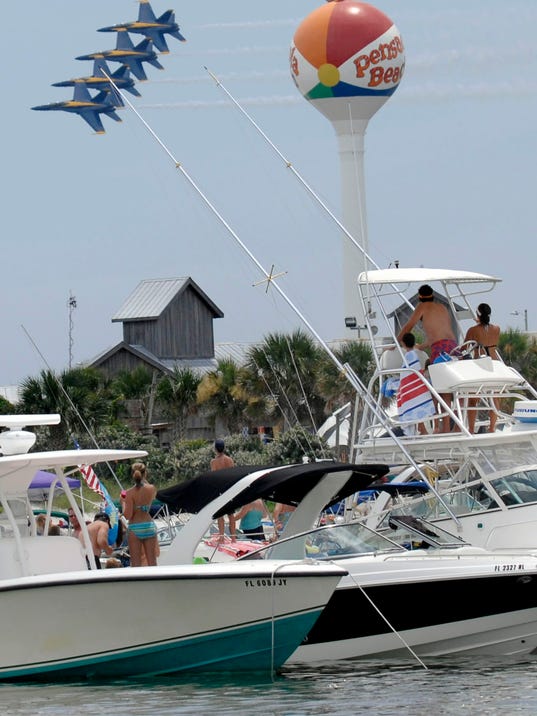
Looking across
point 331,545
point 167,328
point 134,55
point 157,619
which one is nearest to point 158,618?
point 157,619

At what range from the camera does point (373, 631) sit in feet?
48.8

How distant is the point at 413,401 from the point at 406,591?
11.6 ft

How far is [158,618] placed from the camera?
14.0 metres

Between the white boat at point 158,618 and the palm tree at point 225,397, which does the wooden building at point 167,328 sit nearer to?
the palm tree at point 225,397

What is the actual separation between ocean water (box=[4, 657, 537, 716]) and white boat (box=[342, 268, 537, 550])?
7.21 ft

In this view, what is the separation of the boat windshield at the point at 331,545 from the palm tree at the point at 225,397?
94.6ft

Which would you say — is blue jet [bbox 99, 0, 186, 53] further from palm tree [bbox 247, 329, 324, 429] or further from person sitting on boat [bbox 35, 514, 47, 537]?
person sitting on boat [bbox 35, 514, 47, 537]

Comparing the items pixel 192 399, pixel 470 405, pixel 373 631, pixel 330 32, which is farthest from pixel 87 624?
pixel 330 32

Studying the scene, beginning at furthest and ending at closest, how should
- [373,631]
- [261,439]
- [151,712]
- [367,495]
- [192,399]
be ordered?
1. [192,399]
2. [261,439]
3. [367,495]
4. [373,631]
5. [151,712]

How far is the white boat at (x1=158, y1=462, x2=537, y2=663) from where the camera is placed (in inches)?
579

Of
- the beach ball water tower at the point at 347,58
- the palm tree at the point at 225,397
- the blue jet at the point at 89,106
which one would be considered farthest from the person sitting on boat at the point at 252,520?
the beach ball water tower at the point at 347,58

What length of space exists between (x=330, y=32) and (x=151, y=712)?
42455mm

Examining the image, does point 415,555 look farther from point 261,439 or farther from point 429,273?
point 261,439

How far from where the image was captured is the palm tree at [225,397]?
44172 mm
